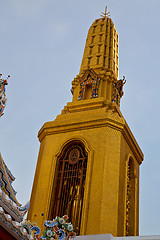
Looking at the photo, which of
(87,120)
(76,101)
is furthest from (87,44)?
(87,120)

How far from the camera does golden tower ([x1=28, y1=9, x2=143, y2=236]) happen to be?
60.4 feet

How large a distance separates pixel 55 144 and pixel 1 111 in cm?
840

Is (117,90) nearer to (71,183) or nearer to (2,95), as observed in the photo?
(71,183)

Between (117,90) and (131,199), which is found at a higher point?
(117,90)

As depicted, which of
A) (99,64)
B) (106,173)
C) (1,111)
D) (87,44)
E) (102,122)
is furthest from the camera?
(87,44)

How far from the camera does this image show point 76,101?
23.0 metres

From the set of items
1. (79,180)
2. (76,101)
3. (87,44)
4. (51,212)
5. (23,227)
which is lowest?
(23,227)

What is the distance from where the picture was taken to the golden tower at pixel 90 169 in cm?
1842

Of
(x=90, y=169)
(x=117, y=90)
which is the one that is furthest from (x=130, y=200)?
(x=117, y=90)

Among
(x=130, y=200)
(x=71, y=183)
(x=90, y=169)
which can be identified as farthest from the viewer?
(x=130, y=200)

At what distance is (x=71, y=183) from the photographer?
19703mm

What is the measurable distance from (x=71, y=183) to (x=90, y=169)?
1.08 meters

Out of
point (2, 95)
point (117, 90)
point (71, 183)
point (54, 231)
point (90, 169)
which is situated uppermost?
point (117, 90)

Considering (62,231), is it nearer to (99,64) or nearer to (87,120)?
(87,120)
